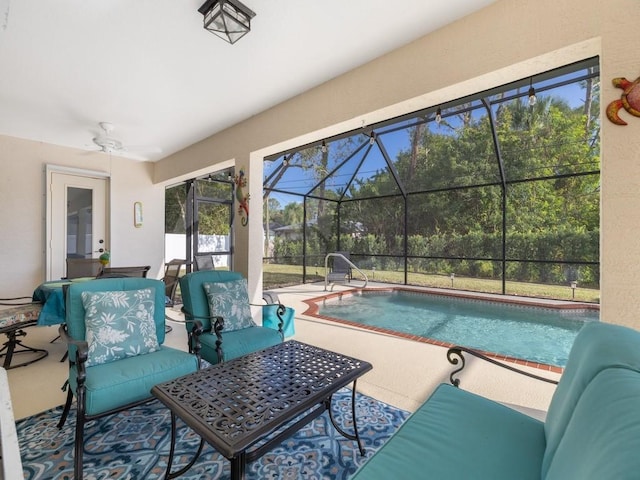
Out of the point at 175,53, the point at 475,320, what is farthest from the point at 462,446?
Result: the point at 475,320

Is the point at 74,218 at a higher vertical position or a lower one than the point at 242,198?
lower

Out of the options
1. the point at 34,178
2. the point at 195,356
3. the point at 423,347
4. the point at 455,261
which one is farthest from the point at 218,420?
the point at 455,261

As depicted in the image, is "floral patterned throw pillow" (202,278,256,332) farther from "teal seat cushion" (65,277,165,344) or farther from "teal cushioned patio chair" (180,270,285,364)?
"teal seat cushion" (65,277,165,344)

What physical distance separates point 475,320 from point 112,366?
5.15 metres

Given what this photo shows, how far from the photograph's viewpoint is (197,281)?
2764 mm

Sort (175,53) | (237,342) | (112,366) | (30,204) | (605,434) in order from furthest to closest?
(30,204) < (175,53) < (237,342) < (112,366) < (605,434)

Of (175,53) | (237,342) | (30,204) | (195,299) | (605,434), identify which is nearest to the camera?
(605,434)

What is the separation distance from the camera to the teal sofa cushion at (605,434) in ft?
1.86

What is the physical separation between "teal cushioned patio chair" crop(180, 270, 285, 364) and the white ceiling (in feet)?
6.44

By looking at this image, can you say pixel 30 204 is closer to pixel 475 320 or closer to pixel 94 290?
pixel 94 290

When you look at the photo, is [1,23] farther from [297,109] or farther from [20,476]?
[20,476]

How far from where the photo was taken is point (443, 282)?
7.06m

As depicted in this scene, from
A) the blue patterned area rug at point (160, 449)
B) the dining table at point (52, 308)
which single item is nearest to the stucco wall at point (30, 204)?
the dining table at point (52, 308)

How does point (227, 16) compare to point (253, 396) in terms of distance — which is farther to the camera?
point (227, 16)
